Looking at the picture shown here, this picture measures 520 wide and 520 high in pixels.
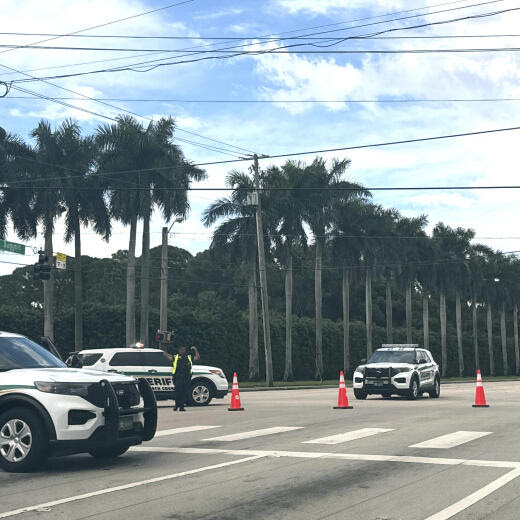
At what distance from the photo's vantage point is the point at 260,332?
67312 millimetres

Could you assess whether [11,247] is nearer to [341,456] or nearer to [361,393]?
[361,393]

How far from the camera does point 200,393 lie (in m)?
25.2

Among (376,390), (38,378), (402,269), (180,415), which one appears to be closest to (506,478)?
(38,378)

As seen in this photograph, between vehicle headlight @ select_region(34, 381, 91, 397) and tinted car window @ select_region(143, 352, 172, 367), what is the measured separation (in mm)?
14634

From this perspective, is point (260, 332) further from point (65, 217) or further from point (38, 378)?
point (38, 378)

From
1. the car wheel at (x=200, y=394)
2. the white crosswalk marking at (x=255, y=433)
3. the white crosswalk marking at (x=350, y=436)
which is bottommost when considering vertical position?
the white crosswalk marking at (x=350, y=436)

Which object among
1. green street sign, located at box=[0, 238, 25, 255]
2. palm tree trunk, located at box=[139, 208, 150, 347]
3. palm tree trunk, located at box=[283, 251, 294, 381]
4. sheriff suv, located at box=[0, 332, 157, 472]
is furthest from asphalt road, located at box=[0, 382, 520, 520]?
palm tree trunk, located at box=[283, 251, 294, 381]

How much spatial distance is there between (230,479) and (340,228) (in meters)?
58.8

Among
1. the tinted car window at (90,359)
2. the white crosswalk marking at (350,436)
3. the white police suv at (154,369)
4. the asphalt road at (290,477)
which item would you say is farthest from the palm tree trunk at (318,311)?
the asphalt road at (290,477)

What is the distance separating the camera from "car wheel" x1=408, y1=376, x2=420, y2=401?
87.9 feet

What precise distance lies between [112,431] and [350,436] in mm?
5187

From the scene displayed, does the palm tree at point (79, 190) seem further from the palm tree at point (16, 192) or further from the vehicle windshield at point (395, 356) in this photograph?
the vehicle windshield at point (395, 356)

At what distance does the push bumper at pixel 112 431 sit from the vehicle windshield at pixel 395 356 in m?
16.9

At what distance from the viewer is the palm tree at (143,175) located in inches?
2106
